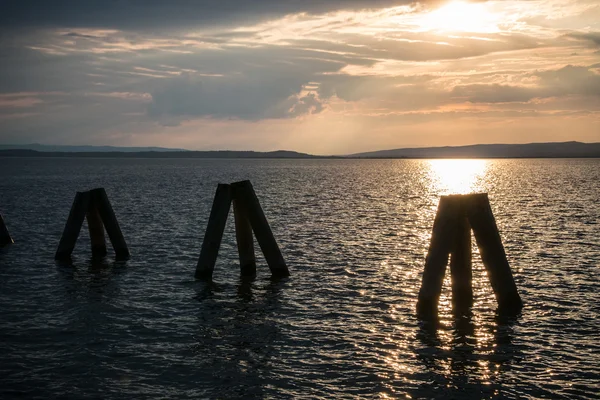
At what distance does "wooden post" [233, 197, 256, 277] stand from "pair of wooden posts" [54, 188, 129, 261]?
645 centimetres

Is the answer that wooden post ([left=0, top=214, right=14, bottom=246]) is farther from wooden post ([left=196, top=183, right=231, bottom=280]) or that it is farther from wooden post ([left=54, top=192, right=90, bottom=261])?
wooden post ([left=196, top=183, right=231, bottom=280])

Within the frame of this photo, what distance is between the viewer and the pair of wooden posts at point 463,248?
16.4 metres

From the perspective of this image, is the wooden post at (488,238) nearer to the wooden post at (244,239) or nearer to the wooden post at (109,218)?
the wooden post at (244,239)

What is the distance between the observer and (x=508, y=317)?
17234 millimetres

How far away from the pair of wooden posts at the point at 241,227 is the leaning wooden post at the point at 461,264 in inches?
258

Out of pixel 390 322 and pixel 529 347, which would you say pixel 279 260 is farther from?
pixel 529 347

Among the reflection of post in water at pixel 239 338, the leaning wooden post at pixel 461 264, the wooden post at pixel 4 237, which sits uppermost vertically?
the leaning wooden post at pixel 461 264

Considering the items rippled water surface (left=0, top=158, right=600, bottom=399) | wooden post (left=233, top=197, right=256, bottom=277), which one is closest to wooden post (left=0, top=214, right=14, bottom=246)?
rippled water surface (left=0, top=158, right=600, bottom=399)

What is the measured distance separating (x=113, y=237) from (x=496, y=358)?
680 inches

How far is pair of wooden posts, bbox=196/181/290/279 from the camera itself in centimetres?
2088

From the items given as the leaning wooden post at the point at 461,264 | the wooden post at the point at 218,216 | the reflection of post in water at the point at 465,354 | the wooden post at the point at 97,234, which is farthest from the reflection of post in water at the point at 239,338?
the wooden post at the point at 97,234

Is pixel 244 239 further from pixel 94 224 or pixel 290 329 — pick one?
pixel 94 224

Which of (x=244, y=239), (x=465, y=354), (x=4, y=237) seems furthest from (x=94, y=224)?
(x=465, y=354)

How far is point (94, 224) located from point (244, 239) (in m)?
8.17
